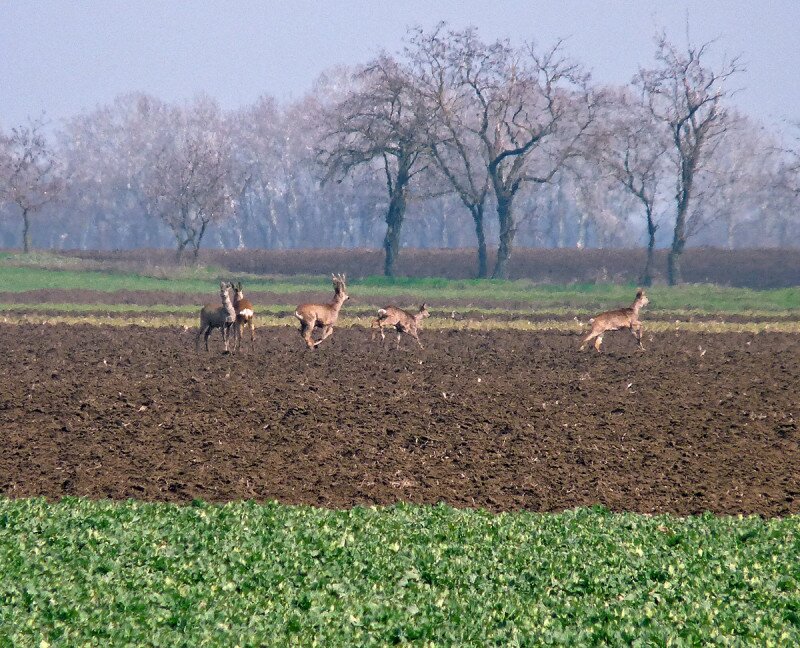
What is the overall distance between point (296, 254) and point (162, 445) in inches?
2976

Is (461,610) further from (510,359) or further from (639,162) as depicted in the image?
(639,162)

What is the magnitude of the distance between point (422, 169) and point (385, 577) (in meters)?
58.2

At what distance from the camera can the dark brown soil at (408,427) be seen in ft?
51.4

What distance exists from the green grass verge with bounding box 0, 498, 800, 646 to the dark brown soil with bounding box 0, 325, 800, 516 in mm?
1878

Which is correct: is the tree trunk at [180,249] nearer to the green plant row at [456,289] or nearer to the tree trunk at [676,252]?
the green plant row at [456,289]

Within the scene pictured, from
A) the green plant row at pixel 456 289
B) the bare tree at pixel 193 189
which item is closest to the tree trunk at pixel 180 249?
the bare tree at pixel 193 189

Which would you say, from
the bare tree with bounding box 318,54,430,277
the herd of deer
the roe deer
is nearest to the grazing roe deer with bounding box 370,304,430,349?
the herd of deer

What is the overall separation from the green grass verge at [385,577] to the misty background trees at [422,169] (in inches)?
2109

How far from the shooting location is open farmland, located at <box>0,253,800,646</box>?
381 inches

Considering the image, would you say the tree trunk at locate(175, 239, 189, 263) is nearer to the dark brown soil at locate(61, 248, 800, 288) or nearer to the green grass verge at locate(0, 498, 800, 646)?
the dark brown soil at locate(61, 248, 800, 288)

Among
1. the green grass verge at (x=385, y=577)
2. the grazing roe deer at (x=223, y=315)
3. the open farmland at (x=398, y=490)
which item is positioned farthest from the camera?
the grazing roe deer at (x=223, y=315)

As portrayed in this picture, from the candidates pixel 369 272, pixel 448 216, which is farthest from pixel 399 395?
pixel 448 216

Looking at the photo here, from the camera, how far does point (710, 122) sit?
67.1 metres

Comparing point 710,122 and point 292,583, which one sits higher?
point 710,122
